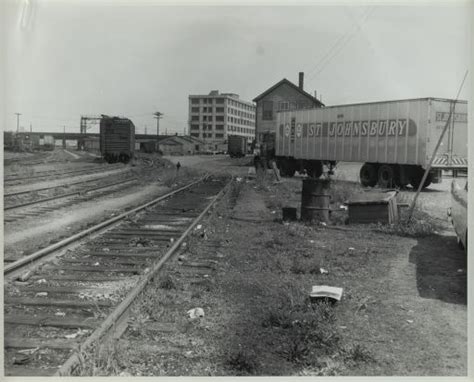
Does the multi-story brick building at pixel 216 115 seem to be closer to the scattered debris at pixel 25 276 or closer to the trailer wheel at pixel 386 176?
the trailer wheel at pixel 386 176

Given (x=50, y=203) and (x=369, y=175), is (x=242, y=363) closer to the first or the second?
(x=50, y=203)

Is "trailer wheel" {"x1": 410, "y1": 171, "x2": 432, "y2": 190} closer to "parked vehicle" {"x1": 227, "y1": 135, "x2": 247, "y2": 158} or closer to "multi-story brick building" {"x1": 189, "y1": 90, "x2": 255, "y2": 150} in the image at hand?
"parked vehicle" {"x1": 227, "y1": 135, "x2": 247, "y2": 158}

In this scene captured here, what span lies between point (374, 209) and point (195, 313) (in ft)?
21.5

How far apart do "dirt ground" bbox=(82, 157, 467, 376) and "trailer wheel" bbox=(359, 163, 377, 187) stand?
11.4m

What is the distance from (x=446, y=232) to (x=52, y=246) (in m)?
7.41

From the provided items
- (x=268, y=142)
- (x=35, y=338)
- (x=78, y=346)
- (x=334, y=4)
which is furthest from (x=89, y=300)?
(x=268, y=142)

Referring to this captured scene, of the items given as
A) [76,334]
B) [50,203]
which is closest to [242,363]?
[76,334]

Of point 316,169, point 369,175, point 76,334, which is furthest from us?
point 316,169

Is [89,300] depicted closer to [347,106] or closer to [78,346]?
[78,346]

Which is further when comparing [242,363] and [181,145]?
[181,145]

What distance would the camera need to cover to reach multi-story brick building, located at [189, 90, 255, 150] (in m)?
114

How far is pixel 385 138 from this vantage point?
19094mm

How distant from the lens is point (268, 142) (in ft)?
99.5

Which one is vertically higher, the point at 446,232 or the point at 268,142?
the point at 268,142
